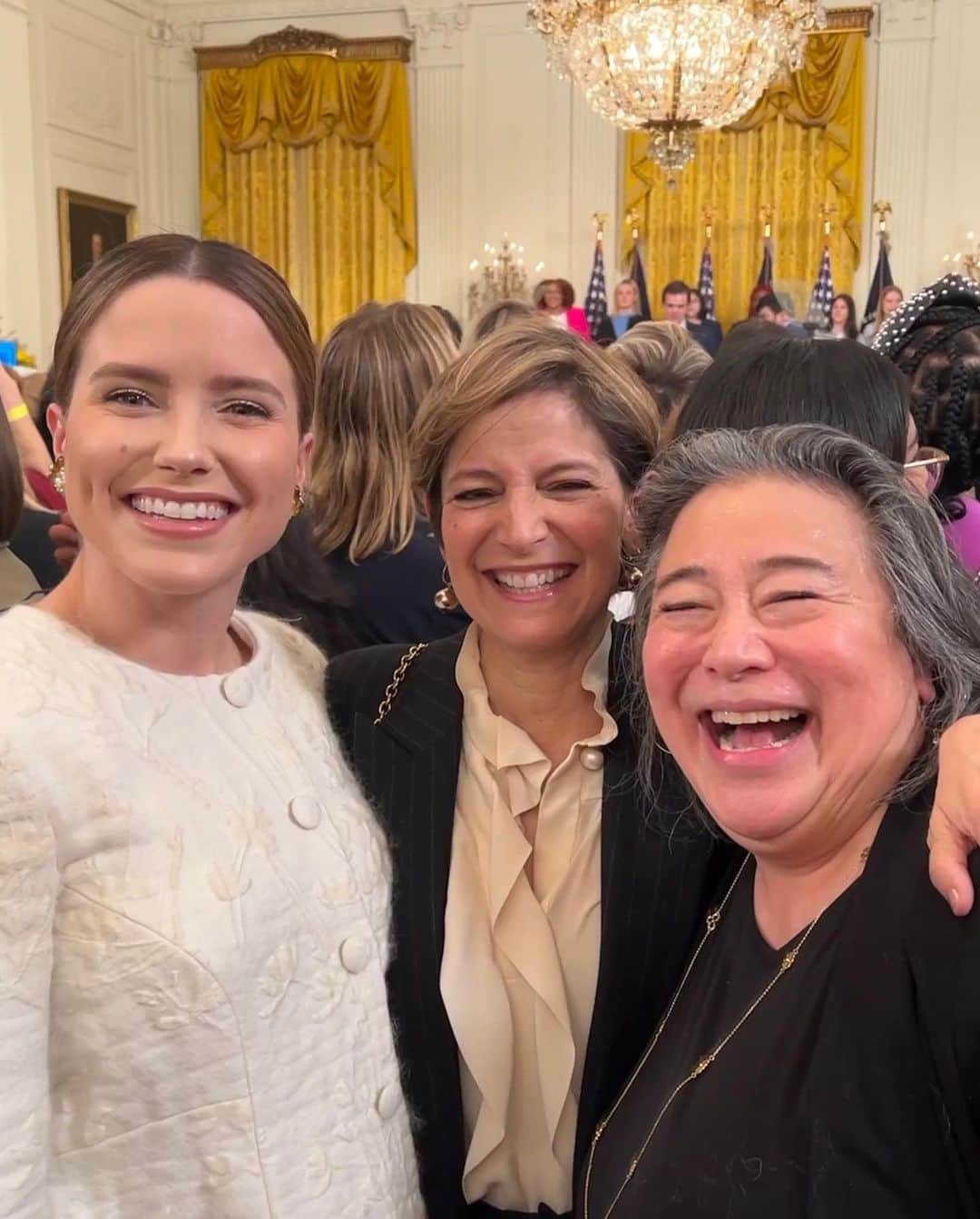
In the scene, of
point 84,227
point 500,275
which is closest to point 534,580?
point 500,275

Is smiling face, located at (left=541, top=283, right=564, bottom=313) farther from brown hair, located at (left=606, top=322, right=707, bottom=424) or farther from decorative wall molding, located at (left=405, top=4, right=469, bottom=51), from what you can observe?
brown hair, located at (left=606, top=322, right=707, bottom=424)

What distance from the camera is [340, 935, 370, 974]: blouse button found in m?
1.46

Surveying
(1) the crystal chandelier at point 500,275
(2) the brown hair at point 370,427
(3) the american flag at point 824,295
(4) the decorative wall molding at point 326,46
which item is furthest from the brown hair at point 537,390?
(4) the decorative wall molding at point 326,46

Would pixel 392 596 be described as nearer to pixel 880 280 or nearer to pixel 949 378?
pixel 949 378

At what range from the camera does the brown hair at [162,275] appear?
4.64ft

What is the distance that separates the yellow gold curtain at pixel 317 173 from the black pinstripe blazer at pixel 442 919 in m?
10.6

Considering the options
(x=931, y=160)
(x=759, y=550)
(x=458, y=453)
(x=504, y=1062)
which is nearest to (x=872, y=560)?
(x=759, y=550)

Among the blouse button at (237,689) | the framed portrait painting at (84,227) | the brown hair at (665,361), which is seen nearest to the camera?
the blouse button at (237,689)

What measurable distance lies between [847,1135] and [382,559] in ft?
6.20

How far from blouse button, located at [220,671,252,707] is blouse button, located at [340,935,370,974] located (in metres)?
0.31

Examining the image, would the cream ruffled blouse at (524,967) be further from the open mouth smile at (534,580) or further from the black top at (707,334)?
the black top at (707,334)

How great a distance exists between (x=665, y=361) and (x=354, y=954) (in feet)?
9.20

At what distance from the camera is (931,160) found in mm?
10914

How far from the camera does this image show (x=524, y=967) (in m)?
1.69
